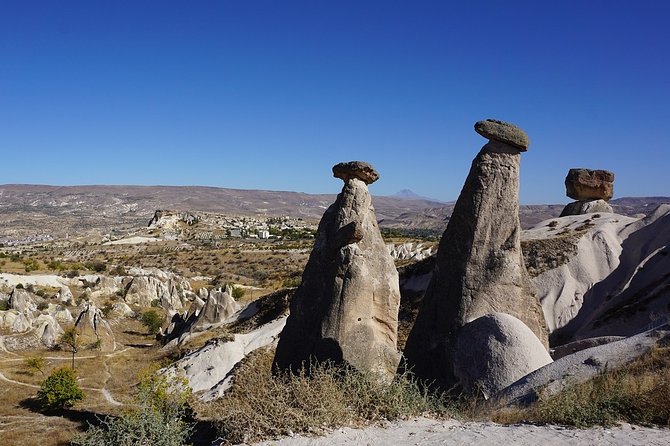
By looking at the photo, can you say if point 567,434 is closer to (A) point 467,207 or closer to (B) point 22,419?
(A) point 467,207

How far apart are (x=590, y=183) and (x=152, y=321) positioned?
811 inches

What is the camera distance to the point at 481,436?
215 inches

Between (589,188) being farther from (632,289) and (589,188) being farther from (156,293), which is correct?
(156,293)

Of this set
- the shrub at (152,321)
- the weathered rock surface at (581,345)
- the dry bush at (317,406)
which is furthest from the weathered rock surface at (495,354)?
the shrub at (152,321)

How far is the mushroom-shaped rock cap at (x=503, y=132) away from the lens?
8.26 m

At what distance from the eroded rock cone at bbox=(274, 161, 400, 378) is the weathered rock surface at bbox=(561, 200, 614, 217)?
16086 mm

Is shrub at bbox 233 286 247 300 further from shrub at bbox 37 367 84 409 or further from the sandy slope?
the sandy slope

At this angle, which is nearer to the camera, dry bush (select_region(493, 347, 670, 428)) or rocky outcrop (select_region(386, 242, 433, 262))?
dry bush (select_region(493, 347, 670, 428))

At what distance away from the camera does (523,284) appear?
8484mm

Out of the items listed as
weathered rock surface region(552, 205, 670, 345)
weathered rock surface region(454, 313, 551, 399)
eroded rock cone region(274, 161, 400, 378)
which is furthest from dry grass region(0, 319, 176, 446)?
weathered rock surface region(552, 205, 670, 345)

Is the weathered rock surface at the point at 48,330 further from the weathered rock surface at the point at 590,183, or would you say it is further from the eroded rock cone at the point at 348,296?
the weathered rock surface at the point at 590,183

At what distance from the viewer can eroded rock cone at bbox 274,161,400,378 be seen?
8.81 metres

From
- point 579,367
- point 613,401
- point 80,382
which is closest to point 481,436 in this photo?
point 613,401

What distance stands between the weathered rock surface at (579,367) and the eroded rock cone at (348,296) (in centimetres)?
236
